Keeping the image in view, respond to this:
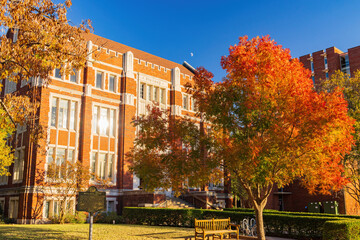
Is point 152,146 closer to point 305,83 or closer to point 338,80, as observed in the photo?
point 305,83

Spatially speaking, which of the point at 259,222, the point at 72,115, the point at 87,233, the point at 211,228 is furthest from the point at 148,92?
the point at 259,222

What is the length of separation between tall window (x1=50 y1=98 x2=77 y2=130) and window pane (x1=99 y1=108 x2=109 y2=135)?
2.48 meters

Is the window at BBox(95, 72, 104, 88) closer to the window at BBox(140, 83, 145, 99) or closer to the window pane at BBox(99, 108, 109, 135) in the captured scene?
the window pane at BBox(99, 108, 109, 135)

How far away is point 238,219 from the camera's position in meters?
19.5

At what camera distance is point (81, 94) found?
28.9m

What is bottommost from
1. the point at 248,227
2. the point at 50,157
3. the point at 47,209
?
the point at 248,227

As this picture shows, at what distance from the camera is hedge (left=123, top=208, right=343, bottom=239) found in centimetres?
1647

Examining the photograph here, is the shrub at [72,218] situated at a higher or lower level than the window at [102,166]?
lower

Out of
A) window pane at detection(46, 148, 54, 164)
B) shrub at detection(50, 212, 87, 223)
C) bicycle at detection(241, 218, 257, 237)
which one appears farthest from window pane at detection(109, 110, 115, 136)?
bicycle at detection(241, 218, 257, 237)

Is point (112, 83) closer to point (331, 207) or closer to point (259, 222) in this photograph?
point (259, 222)

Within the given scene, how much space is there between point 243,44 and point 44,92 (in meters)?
18.6

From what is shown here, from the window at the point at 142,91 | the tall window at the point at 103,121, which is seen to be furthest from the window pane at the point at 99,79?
the window at the point at 142,91

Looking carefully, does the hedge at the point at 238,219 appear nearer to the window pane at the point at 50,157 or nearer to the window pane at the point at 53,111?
the window pane at the point at 50,157

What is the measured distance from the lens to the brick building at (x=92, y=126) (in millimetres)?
25891
